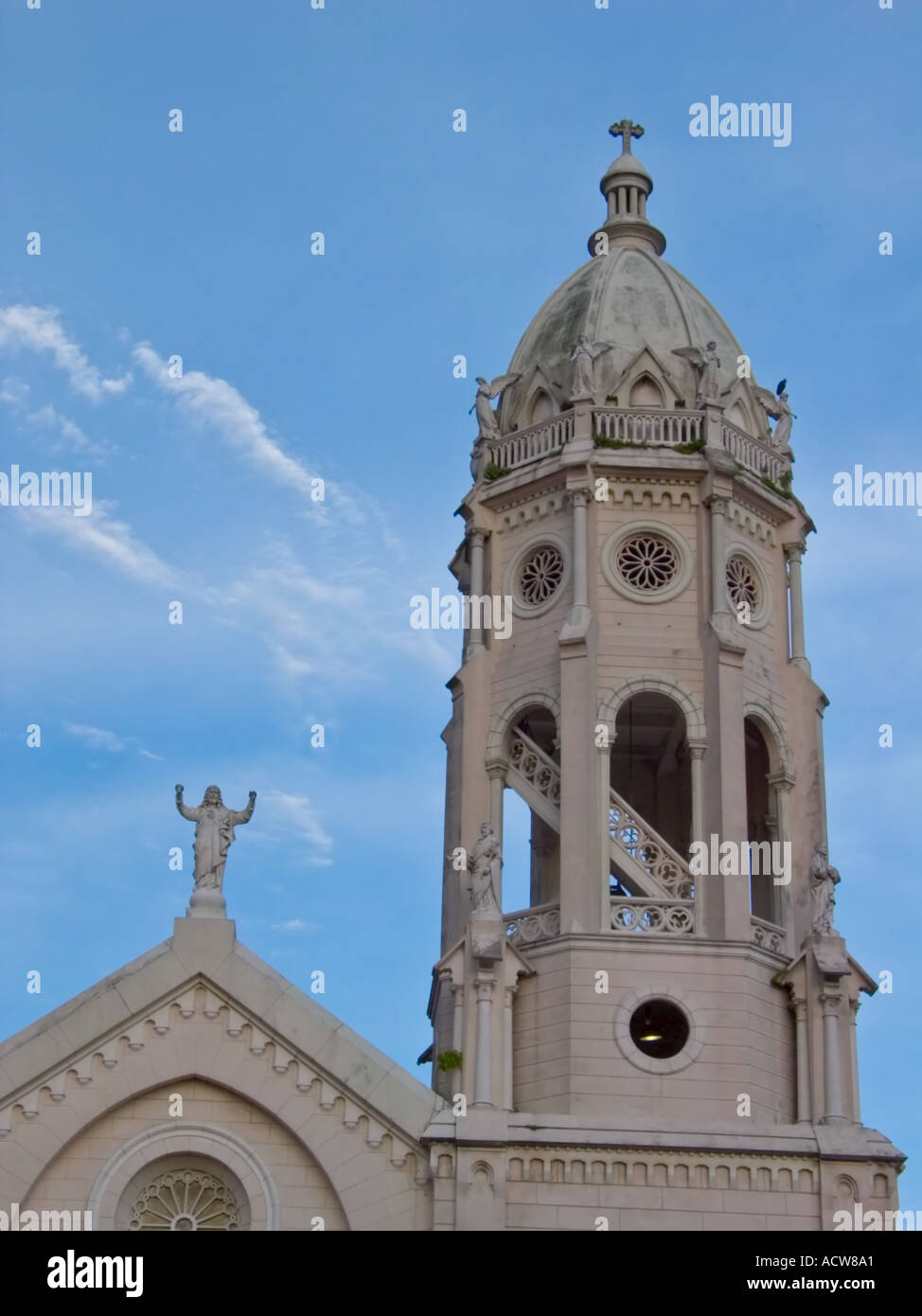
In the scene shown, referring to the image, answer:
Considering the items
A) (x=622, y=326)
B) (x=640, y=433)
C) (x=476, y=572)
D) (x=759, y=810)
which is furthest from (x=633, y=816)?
(x=622, y=326)

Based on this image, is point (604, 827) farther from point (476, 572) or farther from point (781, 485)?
point (781, 485)

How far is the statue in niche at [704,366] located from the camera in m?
39.5

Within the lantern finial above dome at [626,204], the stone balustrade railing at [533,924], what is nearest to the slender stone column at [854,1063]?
the stone balustrade railing at [533,924]

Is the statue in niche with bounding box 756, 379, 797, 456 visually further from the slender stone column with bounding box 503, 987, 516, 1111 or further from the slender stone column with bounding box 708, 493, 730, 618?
the slender stone column with bounding box 503, 987, 516, 1111

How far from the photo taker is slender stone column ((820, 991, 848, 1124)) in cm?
3338

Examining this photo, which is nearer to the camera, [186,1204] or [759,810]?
[186,1204]

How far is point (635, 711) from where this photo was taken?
132 feet

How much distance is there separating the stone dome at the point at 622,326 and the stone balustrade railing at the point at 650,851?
7.52 metres

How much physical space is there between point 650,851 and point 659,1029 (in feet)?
9.26

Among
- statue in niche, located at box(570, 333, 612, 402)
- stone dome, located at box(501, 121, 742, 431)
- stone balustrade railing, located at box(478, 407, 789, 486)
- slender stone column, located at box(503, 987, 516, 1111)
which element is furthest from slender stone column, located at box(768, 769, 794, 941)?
statue in niche, located at box(570, 333, 612, 402)

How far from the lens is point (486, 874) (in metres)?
34.7

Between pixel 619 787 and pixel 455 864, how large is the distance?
15.9 ft

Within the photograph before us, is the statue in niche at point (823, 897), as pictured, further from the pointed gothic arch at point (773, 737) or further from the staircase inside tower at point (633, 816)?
the pointed gothic arch at point (773, 737)
